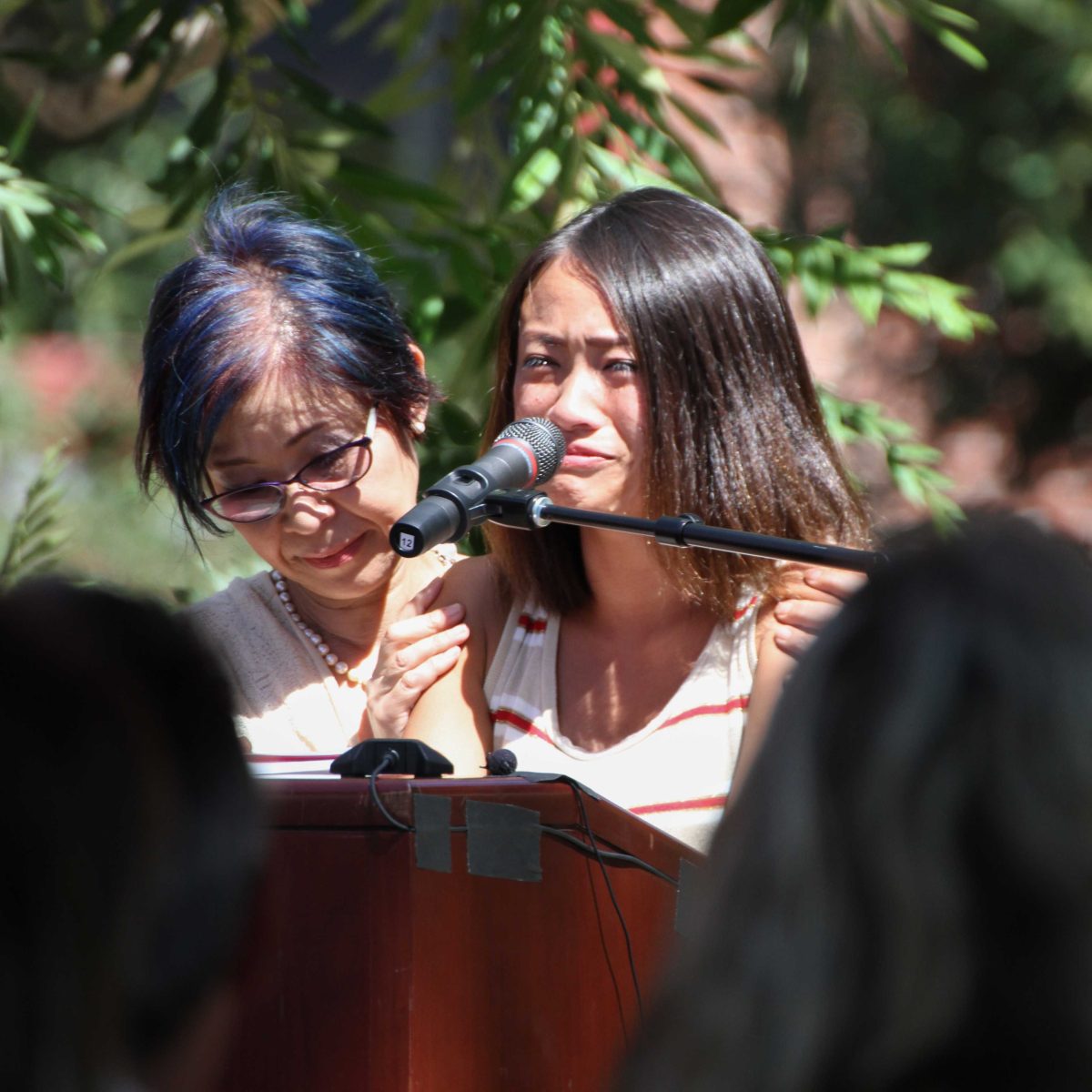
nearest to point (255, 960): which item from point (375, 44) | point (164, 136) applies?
point (375, 44)

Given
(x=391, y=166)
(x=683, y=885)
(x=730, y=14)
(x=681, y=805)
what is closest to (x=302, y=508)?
(x=681, y=805)

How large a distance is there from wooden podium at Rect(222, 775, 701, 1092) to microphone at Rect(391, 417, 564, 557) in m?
0.40

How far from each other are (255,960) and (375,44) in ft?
12.7

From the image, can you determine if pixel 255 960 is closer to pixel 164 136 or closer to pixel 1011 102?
pixel 164 136

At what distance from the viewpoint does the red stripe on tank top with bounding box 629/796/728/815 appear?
2.39 metres

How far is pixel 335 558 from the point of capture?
276 centimetres

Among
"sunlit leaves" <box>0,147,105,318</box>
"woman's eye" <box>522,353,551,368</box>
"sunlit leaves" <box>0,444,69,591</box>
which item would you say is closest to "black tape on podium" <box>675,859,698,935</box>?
"woman's eye" <box>522,353,551,368</box>

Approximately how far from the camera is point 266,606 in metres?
2.96

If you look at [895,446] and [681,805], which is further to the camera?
[895,446]

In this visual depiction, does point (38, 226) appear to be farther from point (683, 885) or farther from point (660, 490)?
point (683, 885)

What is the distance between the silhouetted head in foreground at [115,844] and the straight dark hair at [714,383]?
155 centimetres

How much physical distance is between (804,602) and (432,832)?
1011 mm

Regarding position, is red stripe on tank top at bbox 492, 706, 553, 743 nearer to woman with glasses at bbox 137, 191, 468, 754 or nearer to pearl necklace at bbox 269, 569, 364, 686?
woman with glasses at bbox 137, 191, 468, 754

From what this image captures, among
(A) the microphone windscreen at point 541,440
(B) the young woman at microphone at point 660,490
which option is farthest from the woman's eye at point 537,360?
(A) the microphone windscreen at point 541,440
